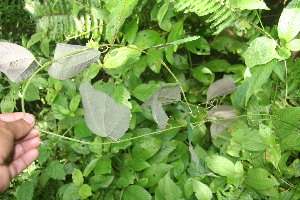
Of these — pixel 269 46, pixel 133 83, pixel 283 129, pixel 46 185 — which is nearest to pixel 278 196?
pixel 283 129

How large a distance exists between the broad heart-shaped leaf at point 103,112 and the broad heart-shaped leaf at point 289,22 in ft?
1.60

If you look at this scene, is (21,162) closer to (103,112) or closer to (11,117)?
(11,117)

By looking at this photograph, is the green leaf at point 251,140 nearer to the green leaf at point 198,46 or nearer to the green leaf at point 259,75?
the green leaf at point 259,75

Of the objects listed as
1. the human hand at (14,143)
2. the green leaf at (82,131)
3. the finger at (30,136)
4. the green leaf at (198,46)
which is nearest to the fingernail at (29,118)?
the human hand at (14,143)

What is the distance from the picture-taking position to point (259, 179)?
1.09 m

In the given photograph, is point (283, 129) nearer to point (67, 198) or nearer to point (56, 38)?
point (67, 198)

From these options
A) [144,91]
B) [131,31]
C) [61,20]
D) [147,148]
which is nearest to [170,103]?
[144,91]

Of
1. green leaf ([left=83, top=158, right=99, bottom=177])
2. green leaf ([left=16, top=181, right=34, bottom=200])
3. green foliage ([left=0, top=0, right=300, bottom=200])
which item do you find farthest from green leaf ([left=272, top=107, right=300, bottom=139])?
green leaf ([left=16, top=181, right=34, bottom=200])

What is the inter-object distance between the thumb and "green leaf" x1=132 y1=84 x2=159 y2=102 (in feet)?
1.55

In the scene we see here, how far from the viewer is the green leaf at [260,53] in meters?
0.84

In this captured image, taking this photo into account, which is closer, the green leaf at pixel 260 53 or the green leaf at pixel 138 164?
the green leaf at pixel 260 53

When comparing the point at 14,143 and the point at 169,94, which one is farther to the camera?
the point at 14,143

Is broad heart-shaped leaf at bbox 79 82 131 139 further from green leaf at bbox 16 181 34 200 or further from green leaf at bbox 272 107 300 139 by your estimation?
green leaf at bbox 16 181 34 200

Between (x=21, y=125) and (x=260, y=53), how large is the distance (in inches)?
28.6
